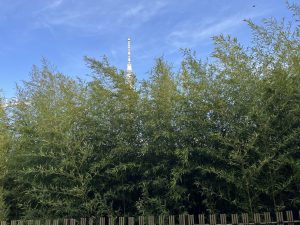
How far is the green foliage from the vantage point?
12.9 ft

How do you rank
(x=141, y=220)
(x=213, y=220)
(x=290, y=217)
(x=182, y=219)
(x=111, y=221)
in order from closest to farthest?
(x=290, y=217)
(x=213, y=220)
(x=182, y=219)
(x=141, y=220)
(x=111, y=221)

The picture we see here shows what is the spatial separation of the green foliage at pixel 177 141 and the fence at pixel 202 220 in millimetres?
115

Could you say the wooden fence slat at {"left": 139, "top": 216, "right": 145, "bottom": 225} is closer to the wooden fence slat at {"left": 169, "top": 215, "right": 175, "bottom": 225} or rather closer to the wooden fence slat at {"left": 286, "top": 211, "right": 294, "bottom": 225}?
the wooden fence slat at {"left": 169, "top": 215, "right": 175, "bottom": 225}

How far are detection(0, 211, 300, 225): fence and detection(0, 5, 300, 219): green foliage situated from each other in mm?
115

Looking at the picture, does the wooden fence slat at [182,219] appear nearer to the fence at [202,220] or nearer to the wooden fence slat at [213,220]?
the fence at [202,220]

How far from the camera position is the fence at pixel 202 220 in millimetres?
3725

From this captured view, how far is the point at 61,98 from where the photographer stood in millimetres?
5500

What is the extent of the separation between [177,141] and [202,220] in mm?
946

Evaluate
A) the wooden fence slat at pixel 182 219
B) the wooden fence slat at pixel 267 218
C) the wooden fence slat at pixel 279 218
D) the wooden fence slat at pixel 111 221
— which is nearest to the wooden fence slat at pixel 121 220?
the wooden fence slat at pixel 111 221

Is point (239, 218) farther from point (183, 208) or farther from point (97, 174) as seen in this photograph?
point (97, 174)

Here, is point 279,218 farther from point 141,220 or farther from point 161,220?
point 141,220

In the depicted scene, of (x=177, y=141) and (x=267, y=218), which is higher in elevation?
(x=177, y=141)

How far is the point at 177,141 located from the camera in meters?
4.36

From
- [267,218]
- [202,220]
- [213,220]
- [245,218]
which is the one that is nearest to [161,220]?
[202,220]
